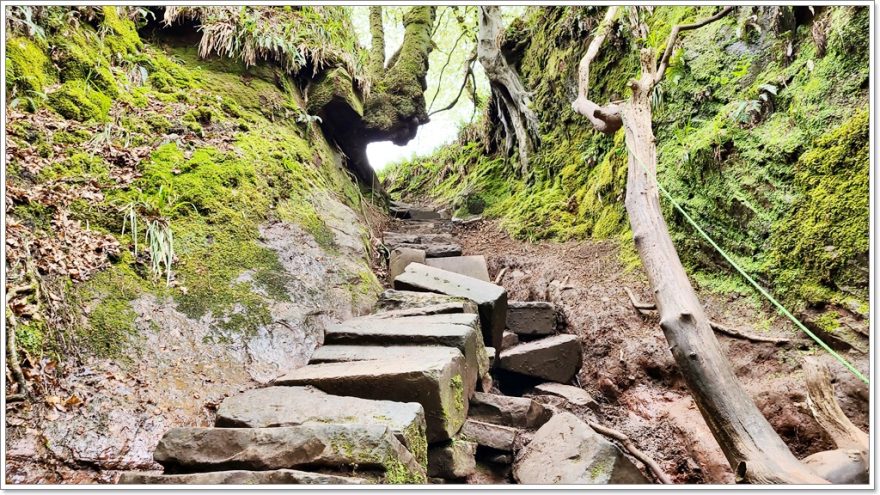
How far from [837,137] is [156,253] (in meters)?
4.60

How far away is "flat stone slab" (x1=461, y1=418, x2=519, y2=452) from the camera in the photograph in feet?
8.81

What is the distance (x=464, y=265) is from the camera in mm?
5695

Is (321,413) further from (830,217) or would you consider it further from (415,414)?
(830,217)

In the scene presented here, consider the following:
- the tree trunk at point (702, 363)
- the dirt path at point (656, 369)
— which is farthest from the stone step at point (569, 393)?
the tree trunk at point (702, 363)

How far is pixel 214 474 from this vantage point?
5.48 feet

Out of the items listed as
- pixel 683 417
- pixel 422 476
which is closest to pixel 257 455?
pixel 422 476

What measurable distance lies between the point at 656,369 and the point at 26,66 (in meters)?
5.34

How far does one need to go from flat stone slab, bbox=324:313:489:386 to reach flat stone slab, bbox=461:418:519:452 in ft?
0.97

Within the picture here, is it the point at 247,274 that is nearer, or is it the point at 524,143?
the point at 247,274

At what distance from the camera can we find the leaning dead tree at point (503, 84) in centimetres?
870

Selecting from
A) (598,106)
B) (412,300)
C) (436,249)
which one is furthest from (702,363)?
(436,249)

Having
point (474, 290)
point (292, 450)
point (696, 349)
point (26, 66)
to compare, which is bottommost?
point (292, 450)

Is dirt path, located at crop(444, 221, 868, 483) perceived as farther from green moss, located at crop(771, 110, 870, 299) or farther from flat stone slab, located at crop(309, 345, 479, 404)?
flat stone slab, located at crop(309, 345, 479, 404)

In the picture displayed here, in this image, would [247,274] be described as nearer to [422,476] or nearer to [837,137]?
[422,476]
